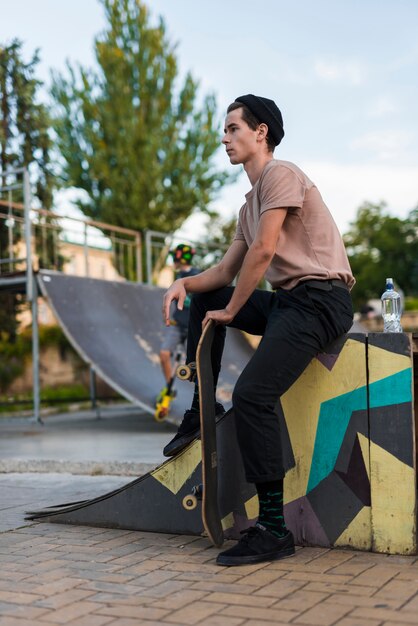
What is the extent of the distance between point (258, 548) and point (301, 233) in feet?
4.56

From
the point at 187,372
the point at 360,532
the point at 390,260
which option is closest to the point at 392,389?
the point at 360,532

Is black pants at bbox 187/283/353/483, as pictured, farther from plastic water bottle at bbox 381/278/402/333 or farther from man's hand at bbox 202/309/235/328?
plastic water bottle at bbox 381/278/402/333

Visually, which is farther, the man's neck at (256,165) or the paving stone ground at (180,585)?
the man's neck at (256,165)

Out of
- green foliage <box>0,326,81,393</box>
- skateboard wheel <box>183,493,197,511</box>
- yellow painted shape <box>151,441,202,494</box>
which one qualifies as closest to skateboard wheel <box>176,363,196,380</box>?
yellow painted shape <box>151,441,202,494</box>

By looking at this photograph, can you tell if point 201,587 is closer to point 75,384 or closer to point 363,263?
point 75,384

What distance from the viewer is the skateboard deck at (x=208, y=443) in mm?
3568

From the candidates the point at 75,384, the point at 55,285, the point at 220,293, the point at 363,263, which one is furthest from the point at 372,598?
the point at 363,263

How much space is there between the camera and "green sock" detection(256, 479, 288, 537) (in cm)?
348

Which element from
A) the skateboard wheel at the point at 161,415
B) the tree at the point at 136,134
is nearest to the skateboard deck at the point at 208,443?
the skateboard wheel at the point at 161,415

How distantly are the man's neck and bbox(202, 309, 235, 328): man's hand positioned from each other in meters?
0.65

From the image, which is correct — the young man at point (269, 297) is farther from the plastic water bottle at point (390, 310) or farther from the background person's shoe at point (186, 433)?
the plastic water bottle at point (390, 310)

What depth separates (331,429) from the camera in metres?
3.65

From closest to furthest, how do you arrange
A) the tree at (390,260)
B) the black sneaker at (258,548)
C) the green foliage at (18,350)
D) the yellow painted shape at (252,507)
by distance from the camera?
the black sneaker at (258,548) < the yellow painted shape at (252,507) < the green foliage at (18,350) < the tree at (390,260)

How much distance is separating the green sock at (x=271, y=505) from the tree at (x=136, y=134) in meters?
28.6
